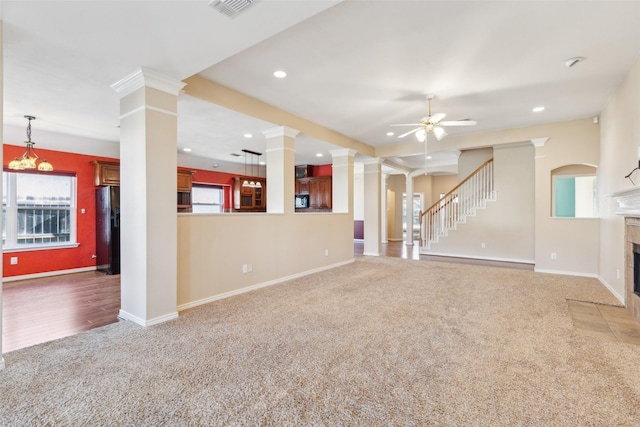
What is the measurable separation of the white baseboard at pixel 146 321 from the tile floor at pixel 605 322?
13.8 ft

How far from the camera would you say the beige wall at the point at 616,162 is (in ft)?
11.5

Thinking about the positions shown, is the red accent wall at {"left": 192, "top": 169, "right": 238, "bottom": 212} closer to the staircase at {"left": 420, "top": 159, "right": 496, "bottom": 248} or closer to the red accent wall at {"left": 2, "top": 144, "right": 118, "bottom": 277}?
the red accent wall at {"left": 2, "top": 144, "right": 118, "bottom": 277}

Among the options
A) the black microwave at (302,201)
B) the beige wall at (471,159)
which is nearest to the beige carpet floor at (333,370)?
the beige wall at (471,159)

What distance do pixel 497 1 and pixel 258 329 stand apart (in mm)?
3530

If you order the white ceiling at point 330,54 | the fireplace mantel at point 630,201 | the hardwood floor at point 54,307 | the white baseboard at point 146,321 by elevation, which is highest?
the white ceiling at point 330,54

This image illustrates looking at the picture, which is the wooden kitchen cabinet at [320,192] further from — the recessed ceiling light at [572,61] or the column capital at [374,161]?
the recessed ceiling light at [572,61]

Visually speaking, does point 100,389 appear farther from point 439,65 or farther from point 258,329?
point 439,65

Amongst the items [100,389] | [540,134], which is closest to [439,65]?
[540,134]

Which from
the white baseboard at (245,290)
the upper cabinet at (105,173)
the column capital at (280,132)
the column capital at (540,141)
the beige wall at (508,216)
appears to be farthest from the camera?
the beige wall at (508,216)

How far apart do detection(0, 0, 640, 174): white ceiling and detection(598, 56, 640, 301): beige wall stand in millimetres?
247

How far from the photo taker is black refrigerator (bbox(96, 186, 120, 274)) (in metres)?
5.78

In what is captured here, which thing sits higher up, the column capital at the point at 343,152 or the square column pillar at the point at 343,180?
the column capital at the point at 343,152

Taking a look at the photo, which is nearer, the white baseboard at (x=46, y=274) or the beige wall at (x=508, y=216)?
the white baseboard at (x=46, y=274)

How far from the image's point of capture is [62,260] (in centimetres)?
583
